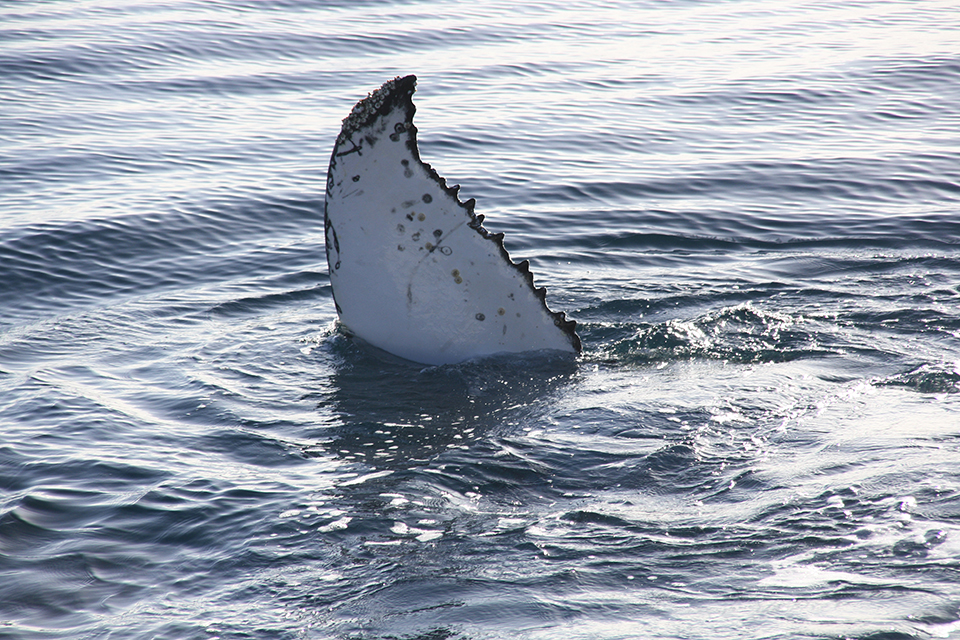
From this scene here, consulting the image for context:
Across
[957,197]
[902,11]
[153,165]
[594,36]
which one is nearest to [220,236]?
[153,165]

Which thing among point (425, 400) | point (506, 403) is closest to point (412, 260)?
point (425, 400)

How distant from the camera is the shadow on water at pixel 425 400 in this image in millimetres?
5793

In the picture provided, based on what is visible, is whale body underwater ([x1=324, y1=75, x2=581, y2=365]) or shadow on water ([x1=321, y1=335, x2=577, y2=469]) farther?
whale body underwater ([x1=324, y1=75, x2=581, y2=365])

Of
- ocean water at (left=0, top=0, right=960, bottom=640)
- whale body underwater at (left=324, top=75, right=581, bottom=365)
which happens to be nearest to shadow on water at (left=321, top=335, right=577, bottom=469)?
ocean water at (left=0, top=0, right=960, bottom=640)

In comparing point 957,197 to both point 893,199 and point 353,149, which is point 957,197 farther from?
point 353,149

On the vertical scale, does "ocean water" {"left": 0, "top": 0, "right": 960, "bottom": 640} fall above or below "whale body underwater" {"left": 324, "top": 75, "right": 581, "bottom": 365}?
below

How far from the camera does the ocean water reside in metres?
4.27

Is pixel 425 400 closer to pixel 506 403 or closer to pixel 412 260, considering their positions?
pixel 506 403

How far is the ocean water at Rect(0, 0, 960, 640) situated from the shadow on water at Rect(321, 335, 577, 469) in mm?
27

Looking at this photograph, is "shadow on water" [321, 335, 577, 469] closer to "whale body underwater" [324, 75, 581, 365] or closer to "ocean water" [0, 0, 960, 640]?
"ocean water" [0, 0, 960, 640]

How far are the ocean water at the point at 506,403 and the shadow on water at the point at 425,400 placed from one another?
0.09ft

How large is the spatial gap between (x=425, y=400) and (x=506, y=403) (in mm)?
546

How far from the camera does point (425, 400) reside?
6367 millimetres

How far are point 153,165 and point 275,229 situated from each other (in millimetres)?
3760
